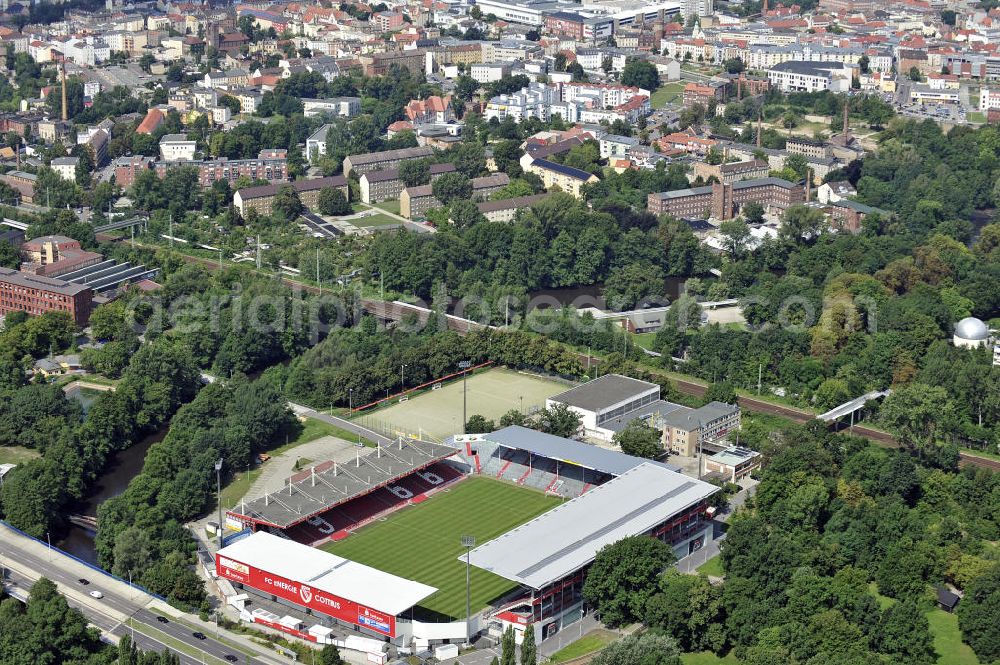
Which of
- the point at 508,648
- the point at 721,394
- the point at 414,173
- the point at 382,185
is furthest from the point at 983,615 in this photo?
the point at 382,185

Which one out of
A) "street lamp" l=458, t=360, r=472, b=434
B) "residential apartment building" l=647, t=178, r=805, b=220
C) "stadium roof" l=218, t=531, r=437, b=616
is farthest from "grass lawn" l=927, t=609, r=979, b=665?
"residential apartment building" l=647, t=178, r=805, b=220

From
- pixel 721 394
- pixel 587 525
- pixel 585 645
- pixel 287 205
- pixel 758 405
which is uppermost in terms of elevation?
pixel 287 205

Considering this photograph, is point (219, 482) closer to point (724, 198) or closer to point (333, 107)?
point (724, 198)

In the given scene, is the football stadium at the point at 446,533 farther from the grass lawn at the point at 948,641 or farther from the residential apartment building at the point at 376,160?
the residential apartment building at the point at 376,160

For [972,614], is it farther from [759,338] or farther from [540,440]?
[759,338]

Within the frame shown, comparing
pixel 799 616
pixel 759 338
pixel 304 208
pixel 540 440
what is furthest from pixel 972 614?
pixel 304 208
